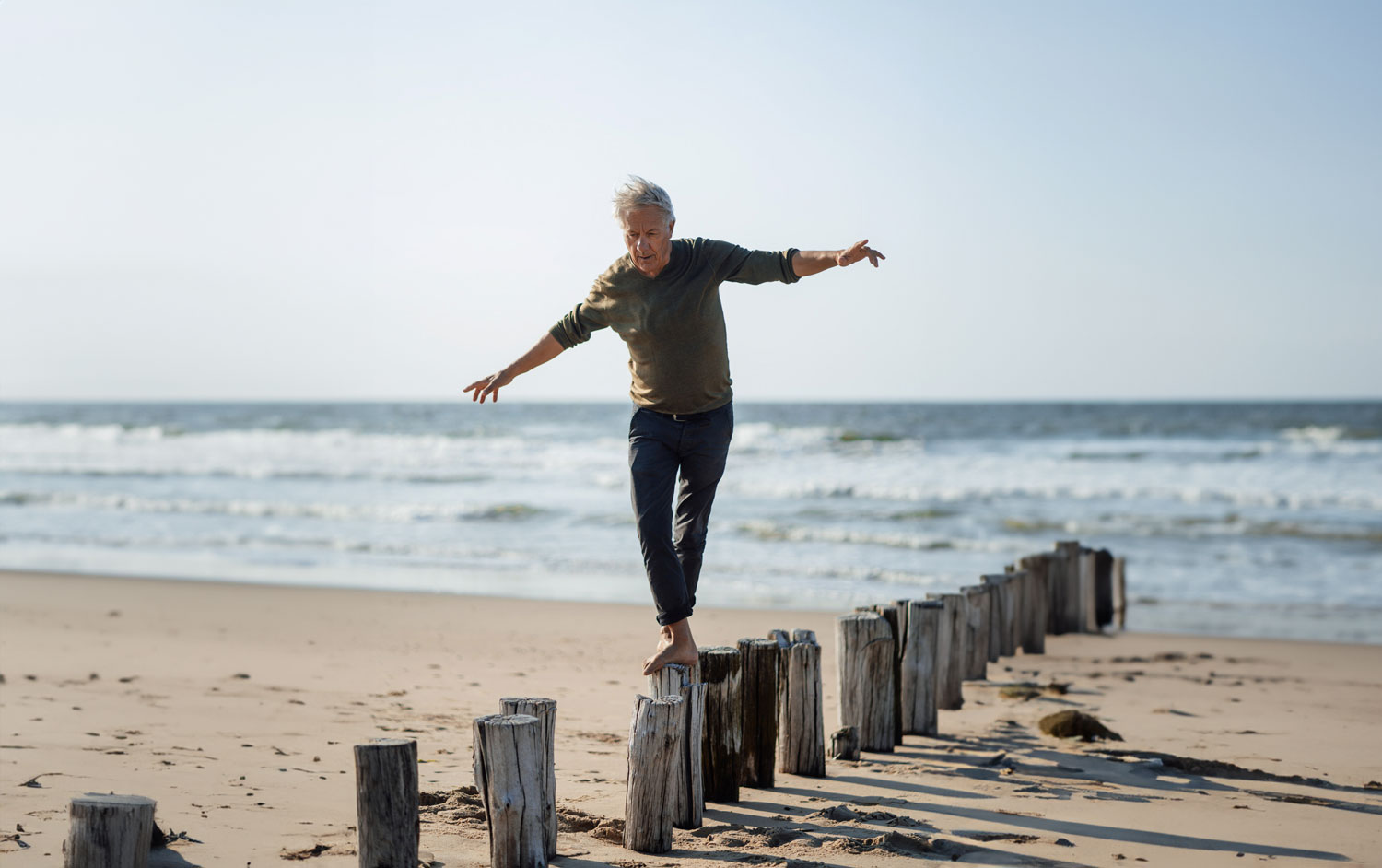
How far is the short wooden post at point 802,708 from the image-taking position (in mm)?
4875

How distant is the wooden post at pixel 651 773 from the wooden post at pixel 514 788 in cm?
41

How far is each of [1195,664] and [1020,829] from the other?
521 cm

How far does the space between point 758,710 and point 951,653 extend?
89.7 inches

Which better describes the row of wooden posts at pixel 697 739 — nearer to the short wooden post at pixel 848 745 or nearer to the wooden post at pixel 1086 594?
the short wooden post at pixel 848 745

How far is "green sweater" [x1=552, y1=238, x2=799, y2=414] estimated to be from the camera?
4.38 metres

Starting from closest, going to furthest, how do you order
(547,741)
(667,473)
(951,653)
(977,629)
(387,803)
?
(387,803) < (547,741) < (667,473) < (951,653) < (977,629)

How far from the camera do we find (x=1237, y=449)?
26125 millimetres

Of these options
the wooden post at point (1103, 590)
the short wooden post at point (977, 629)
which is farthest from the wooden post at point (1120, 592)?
the short wooden post at point (977, 629)

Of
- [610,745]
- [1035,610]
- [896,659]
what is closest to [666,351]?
[896,659]

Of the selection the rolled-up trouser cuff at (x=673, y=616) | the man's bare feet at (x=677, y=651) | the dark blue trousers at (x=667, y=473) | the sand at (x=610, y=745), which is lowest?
the sand at (x=610, y=745)

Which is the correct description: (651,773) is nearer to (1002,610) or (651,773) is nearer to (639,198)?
(639,198)

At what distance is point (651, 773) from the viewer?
3.85 metres

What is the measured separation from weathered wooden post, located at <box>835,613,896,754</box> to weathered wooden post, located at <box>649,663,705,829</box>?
1367 mm

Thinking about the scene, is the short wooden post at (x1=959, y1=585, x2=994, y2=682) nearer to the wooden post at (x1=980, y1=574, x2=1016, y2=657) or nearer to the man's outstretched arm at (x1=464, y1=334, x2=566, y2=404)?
the wooden post at (x1=980, y1=574, x2=1016, y2=657)
